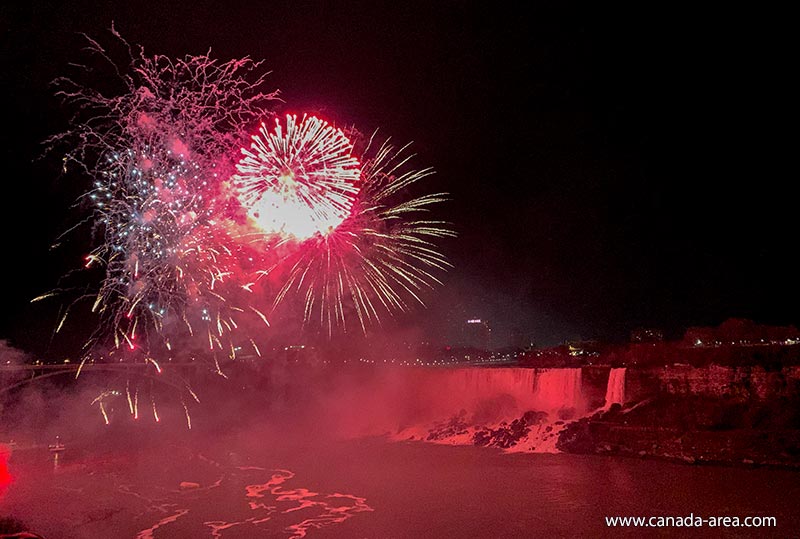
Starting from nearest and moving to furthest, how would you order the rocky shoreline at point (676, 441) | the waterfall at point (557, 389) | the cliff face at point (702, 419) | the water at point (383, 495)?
the water at point (383, 495) < the rocky shoreline at point (676, 441) < the cliff face at point (702, 419) < the waterfall at point (557, 389)

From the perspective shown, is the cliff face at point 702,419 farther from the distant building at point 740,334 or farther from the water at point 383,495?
the distant building at point 740,334

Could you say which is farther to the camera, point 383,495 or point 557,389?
point 557,389

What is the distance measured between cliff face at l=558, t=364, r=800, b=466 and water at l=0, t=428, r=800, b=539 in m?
0.77

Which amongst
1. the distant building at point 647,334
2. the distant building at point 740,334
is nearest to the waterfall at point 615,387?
the distant building at point 740,334

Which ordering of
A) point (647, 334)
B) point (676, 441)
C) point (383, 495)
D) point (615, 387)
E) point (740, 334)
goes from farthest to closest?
point (647, 334), point (740, 334), point (615, 387), point (676, 441), point (383, 495)

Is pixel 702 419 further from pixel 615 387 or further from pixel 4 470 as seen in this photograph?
pixel 4 470

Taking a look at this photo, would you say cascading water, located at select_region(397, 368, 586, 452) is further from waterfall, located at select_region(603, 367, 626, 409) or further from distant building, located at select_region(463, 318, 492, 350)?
distant building, located at select_region(463, 318, 492, 350)

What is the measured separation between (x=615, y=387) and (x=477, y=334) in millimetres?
35493

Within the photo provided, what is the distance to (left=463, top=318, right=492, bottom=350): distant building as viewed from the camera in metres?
60.2

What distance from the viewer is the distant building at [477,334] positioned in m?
Answer: 60.2

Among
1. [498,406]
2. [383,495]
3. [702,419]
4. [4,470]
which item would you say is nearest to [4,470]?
[4,470]

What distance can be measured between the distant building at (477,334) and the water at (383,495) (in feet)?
111

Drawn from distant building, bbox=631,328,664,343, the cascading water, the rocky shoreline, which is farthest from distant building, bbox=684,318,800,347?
distant building, bbox=631,328,664,343

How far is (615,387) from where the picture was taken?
27.3m
